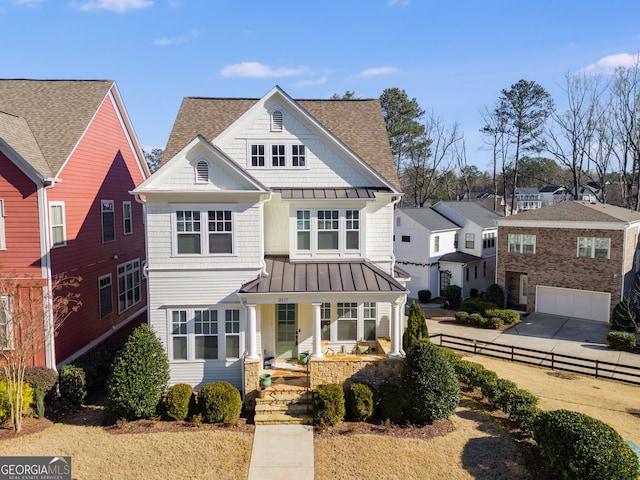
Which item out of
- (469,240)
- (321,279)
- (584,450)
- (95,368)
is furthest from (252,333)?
(469,240)

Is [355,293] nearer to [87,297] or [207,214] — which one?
[207,214]

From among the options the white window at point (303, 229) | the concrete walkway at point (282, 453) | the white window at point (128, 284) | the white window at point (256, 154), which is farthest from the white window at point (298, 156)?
the white window at point (128, 284)

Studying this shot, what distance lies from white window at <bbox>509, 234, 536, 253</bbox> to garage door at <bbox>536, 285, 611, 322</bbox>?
2.57m

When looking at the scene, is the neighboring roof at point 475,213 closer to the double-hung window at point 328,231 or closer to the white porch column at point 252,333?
the double-hung window at point 328,231

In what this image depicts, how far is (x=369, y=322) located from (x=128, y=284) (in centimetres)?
1289

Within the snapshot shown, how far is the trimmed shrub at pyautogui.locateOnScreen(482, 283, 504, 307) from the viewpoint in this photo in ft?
97.0

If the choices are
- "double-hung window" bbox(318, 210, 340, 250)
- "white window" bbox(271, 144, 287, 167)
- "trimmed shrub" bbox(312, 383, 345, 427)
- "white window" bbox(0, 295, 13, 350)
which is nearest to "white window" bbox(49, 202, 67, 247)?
"white window" bbox(0, 295, 13, 350)

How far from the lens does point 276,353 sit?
15820 mm

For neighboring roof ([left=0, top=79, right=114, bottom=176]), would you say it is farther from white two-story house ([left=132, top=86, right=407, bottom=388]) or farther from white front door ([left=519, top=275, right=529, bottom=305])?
white front door ([left=519, top=275, right=529, bottom=305])

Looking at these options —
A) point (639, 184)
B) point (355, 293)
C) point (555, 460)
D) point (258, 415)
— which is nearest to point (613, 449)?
point (555, 460)

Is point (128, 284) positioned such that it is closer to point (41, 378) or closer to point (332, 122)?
point (41, 378)

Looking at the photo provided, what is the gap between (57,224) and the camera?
15.7 metres

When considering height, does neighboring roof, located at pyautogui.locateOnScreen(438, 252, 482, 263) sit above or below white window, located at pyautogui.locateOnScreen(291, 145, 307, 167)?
below

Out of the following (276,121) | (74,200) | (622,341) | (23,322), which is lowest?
(622,341)
